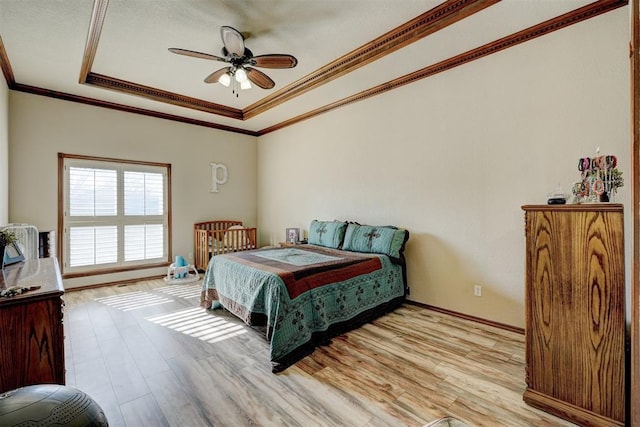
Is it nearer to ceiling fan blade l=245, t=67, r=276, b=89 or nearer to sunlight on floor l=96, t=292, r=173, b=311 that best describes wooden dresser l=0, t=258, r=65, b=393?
sunlight on floor l=96, t=292, r=173, b=311

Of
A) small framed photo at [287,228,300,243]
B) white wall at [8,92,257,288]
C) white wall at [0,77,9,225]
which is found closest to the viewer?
white wall at [0,77,9,225]

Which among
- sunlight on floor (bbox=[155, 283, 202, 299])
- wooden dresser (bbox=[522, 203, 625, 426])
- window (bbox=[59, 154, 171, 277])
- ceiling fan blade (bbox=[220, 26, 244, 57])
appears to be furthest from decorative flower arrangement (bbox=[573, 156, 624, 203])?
window (bbox=[59, 154, 171, 277])

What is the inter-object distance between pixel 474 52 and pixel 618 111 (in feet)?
4.50

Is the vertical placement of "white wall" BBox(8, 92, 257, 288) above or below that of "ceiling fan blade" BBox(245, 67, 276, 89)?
below

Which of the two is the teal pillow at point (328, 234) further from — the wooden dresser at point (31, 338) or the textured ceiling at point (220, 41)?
the wooden dresser at point (31, 338)

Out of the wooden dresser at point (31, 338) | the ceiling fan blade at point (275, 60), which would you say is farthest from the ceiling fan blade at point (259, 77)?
the wooden dresser at point (31, 338)

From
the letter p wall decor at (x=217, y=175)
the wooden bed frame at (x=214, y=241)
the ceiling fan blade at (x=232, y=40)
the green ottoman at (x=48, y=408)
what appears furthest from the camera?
the letter p wall decor at (x=217, y=175)

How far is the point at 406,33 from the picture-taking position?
112 inches

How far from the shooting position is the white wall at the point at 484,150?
249 centimetres

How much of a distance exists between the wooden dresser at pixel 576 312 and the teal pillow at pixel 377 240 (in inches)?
67.4

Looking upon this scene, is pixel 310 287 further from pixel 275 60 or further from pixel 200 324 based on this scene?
pixel 275 60

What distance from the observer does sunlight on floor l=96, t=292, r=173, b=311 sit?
3.65 meters

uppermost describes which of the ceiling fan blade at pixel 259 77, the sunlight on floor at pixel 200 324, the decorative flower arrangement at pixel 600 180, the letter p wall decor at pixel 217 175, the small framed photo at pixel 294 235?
the ceiling fan blade at pixel 259 77

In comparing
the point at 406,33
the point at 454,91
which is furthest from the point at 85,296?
the point at 454,91
